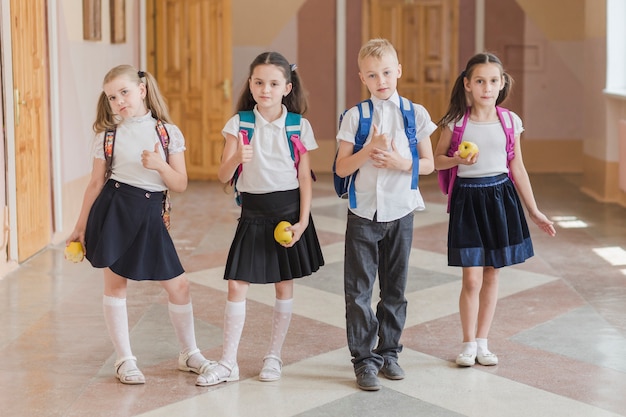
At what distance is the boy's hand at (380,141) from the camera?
3395 mm

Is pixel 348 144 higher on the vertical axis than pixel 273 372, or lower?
higher

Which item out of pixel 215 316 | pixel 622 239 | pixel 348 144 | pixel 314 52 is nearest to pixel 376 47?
pixel 348 144

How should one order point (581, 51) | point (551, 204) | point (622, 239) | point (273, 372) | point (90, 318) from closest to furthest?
point (273, 372)
point (90, 318)
point (622, 239)
point (551, 204)
point (581, 51)

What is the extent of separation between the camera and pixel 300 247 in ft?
12.1

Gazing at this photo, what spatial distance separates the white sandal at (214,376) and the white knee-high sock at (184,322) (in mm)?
190

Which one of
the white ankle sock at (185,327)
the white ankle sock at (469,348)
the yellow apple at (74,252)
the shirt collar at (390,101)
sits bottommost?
the white ankle sock at (469,348)

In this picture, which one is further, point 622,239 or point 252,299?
point 622,239

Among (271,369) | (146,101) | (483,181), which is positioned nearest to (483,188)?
(483,181)

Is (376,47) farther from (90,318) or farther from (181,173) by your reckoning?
(90,318)

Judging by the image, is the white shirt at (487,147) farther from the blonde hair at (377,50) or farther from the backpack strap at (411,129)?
the blonde hair at (377,50)

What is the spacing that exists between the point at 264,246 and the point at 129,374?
0.75m

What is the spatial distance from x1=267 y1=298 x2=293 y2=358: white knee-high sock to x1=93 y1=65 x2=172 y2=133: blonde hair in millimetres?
880

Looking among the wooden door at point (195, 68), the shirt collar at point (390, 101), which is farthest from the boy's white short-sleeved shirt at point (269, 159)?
the wooden door at point (195, 68)

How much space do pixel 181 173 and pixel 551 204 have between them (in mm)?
5640
